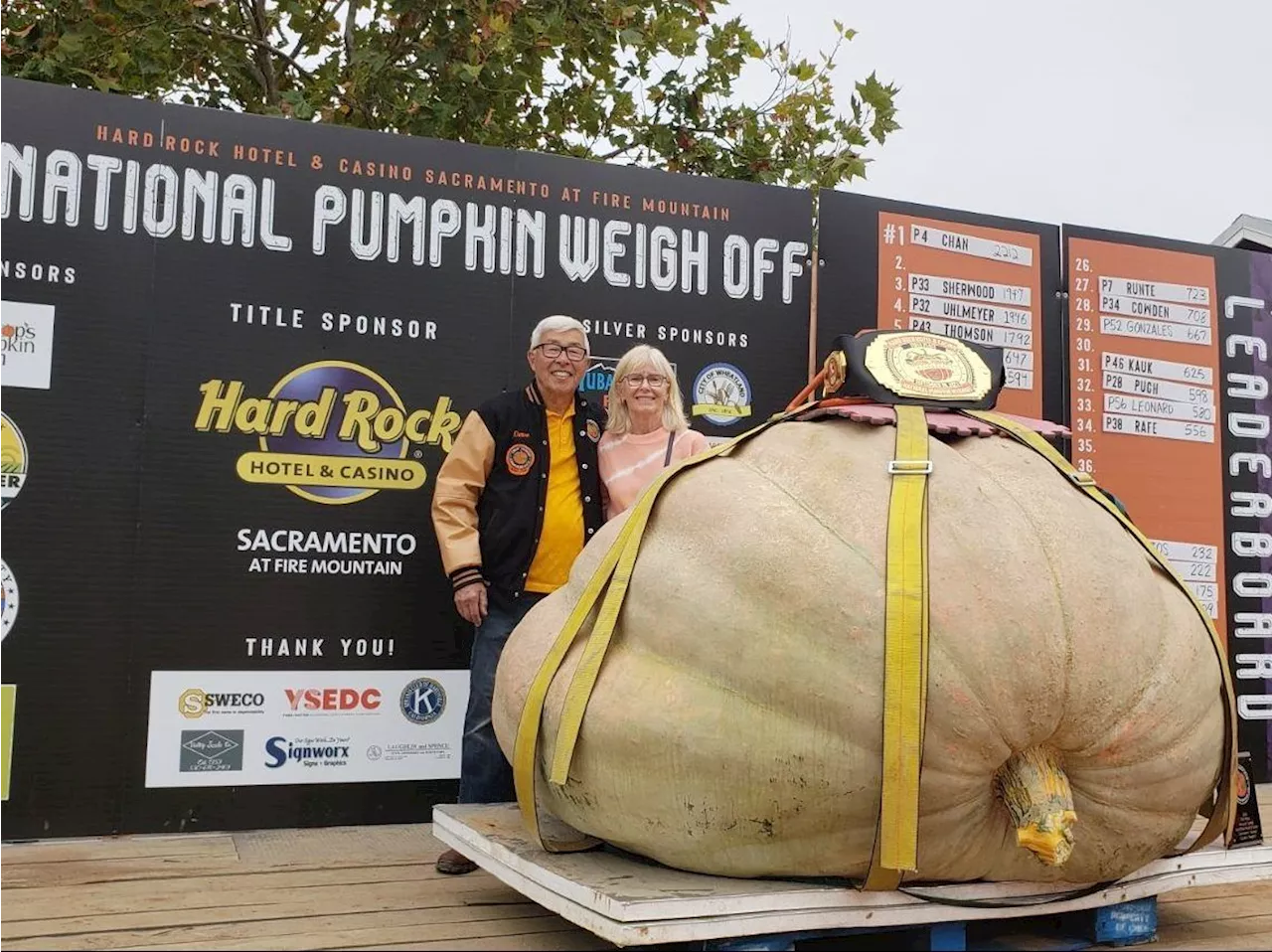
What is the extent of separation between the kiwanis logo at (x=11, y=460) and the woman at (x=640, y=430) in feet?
5.78

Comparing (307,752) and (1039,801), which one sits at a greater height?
(1039,801)

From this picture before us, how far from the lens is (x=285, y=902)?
279cm

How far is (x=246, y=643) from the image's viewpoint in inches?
149

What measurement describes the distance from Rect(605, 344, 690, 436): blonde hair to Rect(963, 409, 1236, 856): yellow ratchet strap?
3.28 ft

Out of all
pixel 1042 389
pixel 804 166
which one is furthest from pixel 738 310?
pixel 804 166

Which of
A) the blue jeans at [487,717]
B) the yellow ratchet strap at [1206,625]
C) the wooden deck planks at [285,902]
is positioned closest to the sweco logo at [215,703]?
the wooden deck planks at [285,902]

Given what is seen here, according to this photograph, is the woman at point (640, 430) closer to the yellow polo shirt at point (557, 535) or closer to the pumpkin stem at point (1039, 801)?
the yellow polo shirt at point (557, 535)

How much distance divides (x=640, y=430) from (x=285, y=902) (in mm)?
1586

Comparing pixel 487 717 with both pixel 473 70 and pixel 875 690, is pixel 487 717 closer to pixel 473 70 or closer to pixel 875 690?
pixel 875 690

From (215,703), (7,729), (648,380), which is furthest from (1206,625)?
(7,729)

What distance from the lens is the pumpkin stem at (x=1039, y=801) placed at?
2.10 metres

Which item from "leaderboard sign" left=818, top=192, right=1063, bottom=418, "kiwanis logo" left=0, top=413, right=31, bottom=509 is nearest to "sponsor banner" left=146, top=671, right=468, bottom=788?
"kiwanis logo" left=0, top=413, right=31, bottom=509

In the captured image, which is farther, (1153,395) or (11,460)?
(1153,395)

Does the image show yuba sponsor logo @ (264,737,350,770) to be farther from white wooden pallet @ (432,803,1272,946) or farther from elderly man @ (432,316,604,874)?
white wooden pallet @ (432,803,1272,946)
